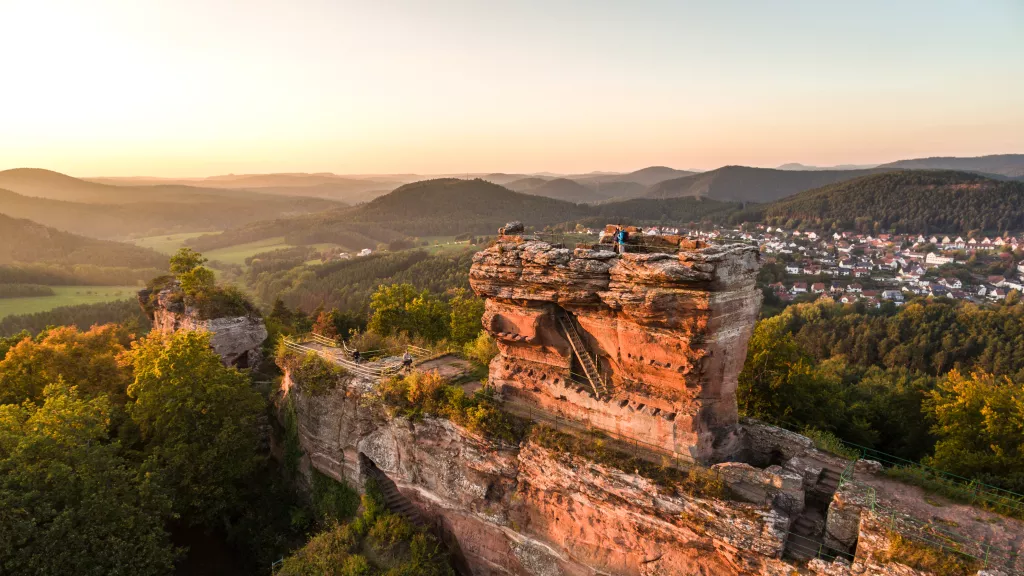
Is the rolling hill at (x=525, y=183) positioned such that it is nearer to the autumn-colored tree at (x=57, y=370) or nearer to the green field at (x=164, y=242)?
the green field at (x=164, y=242)

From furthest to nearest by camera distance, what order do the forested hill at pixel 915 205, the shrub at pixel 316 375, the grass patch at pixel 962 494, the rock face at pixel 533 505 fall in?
the forested hill at pixel 915 205 → the shrub at pixel 316 375 → the rock face at pixel 533 505 → the grass patch at pixel 962 494

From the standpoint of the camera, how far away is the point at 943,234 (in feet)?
393

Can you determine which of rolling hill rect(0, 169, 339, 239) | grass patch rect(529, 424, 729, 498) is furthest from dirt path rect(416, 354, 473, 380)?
rolling hill rect(0, 169, 339, 239)

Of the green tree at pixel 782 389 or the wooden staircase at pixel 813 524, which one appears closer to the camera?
the wooden staircase at pixel 813 524

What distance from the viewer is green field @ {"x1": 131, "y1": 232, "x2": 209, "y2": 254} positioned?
133125 mm

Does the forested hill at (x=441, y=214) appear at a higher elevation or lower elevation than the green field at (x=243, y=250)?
higher

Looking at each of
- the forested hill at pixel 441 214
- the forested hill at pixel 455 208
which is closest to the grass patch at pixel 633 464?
the forested hill at pixel 441 214

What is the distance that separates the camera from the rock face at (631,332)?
14.2 metres

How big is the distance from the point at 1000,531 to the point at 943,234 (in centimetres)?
14702

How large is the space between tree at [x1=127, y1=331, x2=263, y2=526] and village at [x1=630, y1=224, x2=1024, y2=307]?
6346 cm

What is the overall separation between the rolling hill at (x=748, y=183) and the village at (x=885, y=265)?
182 feet

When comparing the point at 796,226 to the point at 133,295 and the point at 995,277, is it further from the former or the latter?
the point at 133,295

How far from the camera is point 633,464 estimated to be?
46.9ft

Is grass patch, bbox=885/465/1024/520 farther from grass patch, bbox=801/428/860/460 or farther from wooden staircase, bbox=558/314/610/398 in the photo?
wooden staircase, bbox=558/314/610/398
